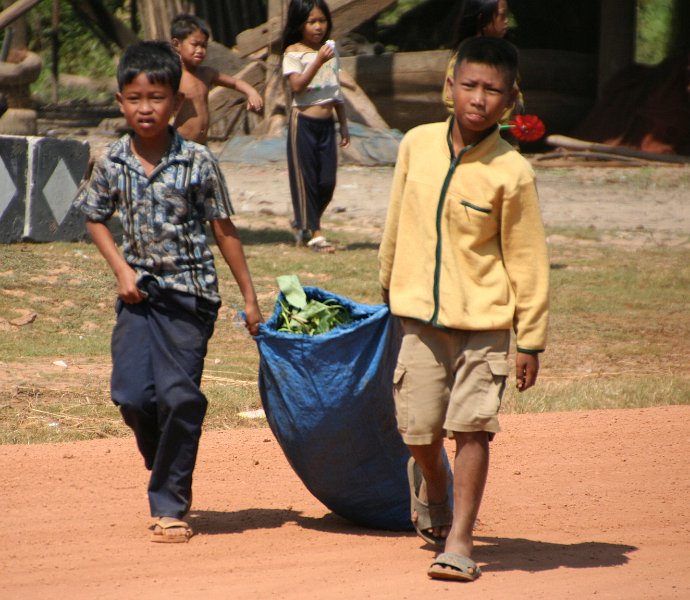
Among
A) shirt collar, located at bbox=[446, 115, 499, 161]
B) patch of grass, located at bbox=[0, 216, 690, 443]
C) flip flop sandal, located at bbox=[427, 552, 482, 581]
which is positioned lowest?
patch of grass, located at bbox=[0, 216, 690, 443]

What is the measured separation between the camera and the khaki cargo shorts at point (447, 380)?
330cm

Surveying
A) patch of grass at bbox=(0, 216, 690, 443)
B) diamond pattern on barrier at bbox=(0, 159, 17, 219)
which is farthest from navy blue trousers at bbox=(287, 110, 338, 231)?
diamond pattern on barrier at bbox=(0, 159, 17, 219)

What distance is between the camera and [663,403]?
6188 millimetres

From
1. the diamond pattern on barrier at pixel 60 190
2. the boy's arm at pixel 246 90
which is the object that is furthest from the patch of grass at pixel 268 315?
the boy's arm at pixel 246 90

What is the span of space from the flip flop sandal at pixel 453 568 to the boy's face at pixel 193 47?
5305 millimetres

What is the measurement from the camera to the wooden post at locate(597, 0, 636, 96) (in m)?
16.3

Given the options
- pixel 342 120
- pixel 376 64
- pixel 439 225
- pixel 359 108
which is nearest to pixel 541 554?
pixel 439 225

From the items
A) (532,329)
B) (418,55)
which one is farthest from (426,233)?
(418,55)

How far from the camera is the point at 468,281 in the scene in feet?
10.9

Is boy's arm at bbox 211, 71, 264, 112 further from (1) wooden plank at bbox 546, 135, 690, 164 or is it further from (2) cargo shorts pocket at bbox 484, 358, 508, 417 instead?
(1) wooden plank at bbox 546, 135, 690, 164

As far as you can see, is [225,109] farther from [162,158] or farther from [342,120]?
[162,158]

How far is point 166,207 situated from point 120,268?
248 millimetres

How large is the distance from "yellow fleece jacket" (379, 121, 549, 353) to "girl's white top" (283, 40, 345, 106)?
6.00 meters

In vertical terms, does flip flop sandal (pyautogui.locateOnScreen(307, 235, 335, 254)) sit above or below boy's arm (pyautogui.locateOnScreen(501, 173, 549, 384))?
below
